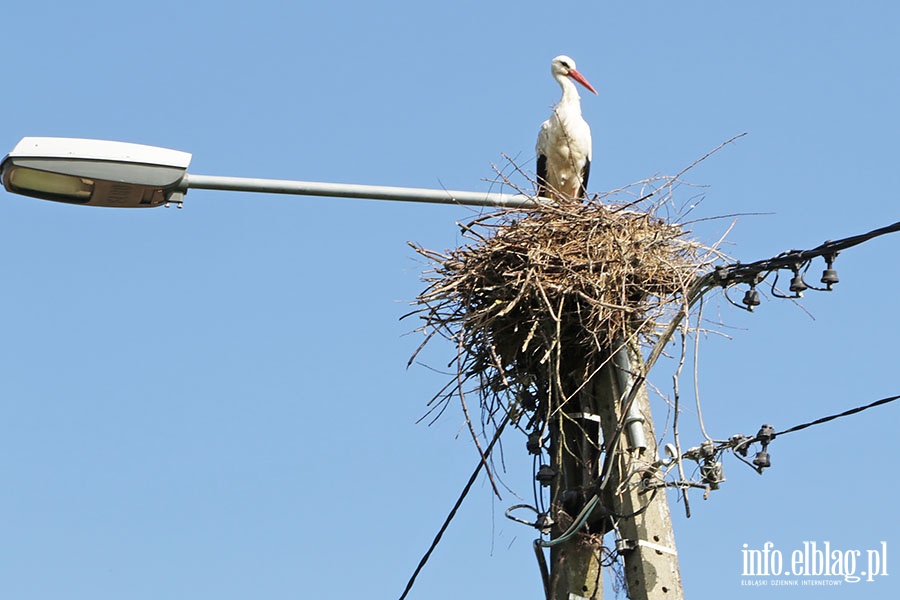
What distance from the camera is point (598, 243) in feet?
22.4

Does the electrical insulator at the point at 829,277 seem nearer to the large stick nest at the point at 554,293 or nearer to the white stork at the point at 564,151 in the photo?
the large stick nest at the point at 554,293

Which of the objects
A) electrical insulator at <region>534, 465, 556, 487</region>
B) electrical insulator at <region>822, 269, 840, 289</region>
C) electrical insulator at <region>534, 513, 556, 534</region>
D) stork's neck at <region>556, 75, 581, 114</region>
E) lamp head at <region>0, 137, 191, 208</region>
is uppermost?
stork's neck at <region>556, 75, 581, 114</region>

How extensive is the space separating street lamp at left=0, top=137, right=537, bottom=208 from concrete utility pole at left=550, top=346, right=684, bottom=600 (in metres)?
1.00

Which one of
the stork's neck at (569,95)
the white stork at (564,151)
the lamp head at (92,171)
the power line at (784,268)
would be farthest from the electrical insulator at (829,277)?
the stork's neck at (569,95)

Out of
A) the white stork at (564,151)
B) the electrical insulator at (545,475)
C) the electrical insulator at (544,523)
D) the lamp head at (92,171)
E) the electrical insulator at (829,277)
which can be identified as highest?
the white stork at (564,151)

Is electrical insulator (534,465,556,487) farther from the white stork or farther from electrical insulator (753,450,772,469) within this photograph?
the white stork

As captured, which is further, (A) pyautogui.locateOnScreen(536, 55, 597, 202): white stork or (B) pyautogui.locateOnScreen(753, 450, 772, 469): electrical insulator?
(A) pyautogui.locateOnScreen(536, 55, 597, 202): white stork

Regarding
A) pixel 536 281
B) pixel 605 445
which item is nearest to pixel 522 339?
pixel 536 281

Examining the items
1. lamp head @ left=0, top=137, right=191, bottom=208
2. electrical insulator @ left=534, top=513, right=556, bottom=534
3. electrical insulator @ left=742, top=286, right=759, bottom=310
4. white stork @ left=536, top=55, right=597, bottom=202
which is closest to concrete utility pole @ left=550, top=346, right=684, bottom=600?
electrical insulator @ left=534, top=513, right=556, bottom=534

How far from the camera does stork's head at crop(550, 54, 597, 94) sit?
11102 mm

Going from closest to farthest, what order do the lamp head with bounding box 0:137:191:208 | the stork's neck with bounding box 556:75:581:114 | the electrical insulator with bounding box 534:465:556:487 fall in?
the lamp head with bounding box 0:137:191:208 < the electrical insulator with bounding box 534:465:556:487 < the stork's neck with bounding box 556:75:581:114

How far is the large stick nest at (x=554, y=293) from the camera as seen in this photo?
648 cm

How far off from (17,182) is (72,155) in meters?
0.30

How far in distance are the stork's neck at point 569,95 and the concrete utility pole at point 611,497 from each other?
15.1 feet
